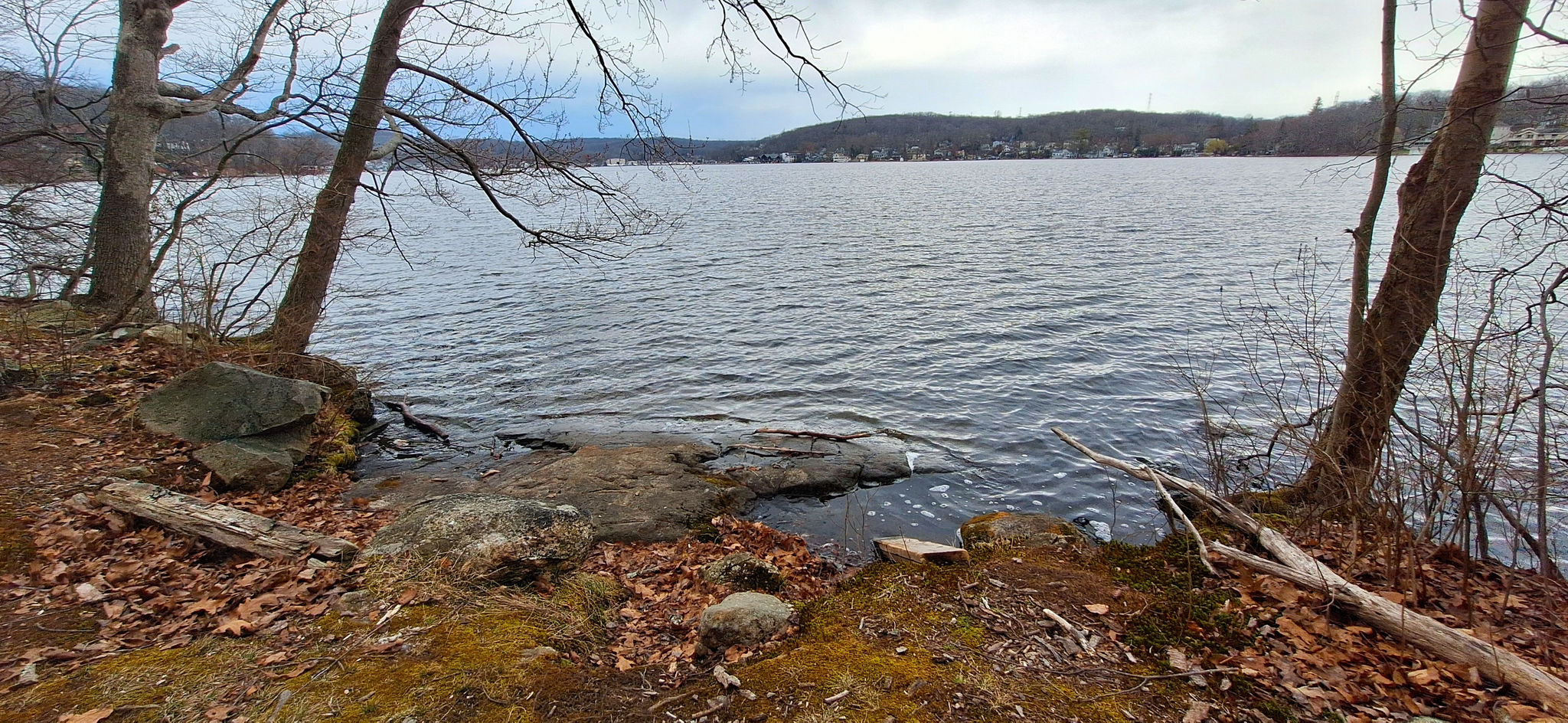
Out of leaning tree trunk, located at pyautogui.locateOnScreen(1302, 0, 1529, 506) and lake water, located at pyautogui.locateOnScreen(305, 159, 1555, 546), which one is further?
lake water, located at pyautogui.locateOnScreen(305, 159, 1555, 546)

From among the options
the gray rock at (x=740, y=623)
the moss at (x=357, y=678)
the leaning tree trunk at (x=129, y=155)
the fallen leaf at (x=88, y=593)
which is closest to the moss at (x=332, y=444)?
the leaning tree trunk at (x=129, y=155)

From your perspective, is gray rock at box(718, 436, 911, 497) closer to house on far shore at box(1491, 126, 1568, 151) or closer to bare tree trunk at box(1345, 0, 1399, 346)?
bare tree trunk at box(1345, 0, 1399, 346)

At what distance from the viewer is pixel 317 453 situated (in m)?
8.75

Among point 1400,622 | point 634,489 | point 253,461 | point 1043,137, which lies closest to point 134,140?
point 253,461

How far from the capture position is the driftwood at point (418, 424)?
1102 cm

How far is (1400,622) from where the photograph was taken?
3.93m

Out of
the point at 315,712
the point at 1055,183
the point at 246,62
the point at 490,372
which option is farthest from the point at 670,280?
the point at 1055,183

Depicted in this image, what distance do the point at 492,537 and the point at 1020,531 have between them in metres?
4.75

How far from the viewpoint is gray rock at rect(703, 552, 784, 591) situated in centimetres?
543

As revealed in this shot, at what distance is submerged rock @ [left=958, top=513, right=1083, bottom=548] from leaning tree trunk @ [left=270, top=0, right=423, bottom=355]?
956 cm

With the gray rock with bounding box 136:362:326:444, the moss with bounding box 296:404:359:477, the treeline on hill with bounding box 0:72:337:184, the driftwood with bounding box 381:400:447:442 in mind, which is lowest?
the driftwood with bounding box 381:400:447:442

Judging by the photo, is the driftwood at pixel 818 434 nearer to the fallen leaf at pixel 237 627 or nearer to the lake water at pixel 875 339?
the lake water at pixel 875 339

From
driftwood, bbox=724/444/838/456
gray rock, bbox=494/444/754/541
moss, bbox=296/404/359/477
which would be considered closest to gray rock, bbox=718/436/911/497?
driftwood, bbox=724/444/838/456

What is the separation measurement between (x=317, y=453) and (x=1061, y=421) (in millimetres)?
10598
